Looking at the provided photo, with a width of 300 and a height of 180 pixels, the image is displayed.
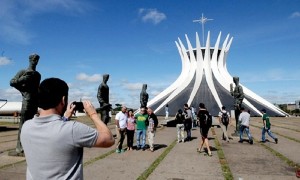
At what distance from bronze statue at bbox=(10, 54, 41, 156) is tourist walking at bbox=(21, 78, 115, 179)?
7.27 m

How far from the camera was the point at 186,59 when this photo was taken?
4941 cm

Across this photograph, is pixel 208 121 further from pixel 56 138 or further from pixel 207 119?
pixel 56 138

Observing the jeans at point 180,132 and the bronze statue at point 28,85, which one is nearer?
the bronze statue at point 28,85

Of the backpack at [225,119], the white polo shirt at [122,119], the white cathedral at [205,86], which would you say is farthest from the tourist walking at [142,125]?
the white cathedral at [205,86]

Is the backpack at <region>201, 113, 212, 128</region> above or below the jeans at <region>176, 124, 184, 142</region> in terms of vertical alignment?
above

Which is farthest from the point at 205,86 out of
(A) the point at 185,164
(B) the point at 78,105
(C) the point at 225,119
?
(B) the point at 78,105

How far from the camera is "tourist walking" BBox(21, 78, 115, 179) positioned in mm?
2273

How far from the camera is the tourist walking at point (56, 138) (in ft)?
7.46

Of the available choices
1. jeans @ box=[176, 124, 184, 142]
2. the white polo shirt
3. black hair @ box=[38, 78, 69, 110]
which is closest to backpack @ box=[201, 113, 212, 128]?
the white polo shirt

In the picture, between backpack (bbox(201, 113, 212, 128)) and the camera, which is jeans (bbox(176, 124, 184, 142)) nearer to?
backpack (bbox(201, 113, 212, 128))

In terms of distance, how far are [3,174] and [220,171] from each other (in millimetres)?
5153

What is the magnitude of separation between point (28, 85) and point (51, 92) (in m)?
7.54

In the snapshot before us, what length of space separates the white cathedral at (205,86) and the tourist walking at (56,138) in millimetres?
37518

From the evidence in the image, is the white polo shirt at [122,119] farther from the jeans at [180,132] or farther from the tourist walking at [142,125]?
the jeans at [180,132]
